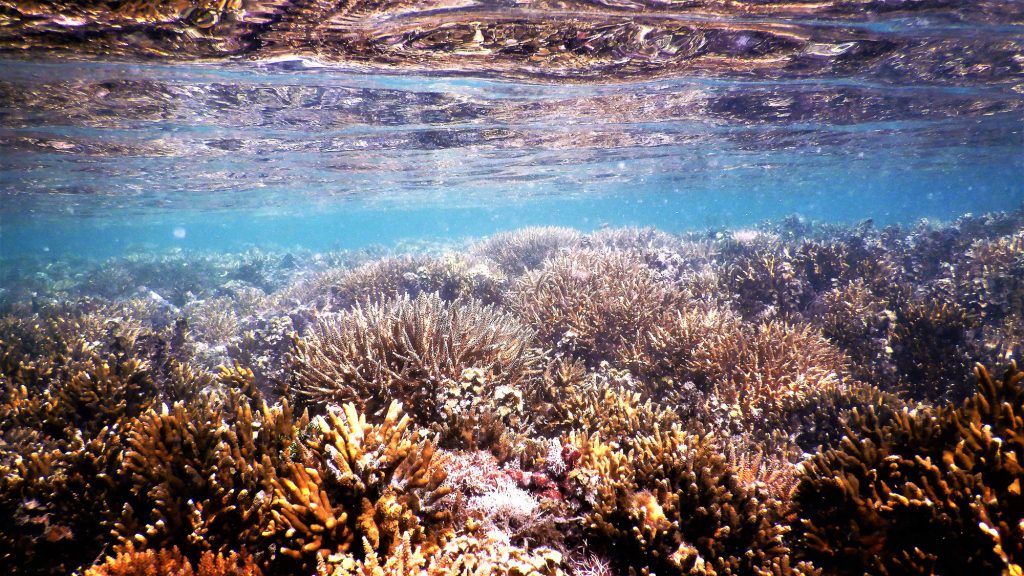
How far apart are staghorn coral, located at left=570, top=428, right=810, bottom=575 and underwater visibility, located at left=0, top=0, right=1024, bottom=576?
24 millimetres

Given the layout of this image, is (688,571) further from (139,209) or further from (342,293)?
(139,209)

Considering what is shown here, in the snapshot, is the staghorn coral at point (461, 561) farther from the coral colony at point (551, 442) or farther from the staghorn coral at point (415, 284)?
the staghorn coral at point (415, 284)

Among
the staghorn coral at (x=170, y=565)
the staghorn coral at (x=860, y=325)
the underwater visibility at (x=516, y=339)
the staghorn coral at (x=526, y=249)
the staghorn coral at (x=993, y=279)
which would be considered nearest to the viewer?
the staghorn coral at (x=170, y=565)

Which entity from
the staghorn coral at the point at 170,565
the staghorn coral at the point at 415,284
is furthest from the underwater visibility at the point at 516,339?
the staghorn coral at the point at 415,284

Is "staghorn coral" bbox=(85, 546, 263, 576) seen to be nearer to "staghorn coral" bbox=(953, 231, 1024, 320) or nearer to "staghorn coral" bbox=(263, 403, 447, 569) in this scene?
"staghorn coral" bbox=(263, 403, 447, 569)

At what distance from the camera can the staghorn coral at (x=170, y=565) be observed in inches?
97.9

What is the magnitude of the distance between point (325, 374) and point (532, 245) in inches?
495

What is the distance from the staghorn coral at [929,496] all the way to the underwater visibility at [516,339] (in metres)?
0.02

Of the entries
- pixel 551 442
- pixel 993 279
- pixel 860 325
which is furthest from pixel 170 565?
pixel 993 279

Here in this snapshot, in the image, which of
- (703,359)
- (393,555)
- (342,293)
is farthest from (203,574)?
(342,293)

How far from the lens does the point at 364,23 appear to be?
875 cm

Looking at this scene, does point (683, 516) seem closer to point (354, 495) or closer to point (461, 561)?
point (461, 561)

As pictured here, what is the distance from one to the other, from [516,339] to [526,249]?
10.5 meters

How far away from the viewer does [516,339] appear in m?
6.23
